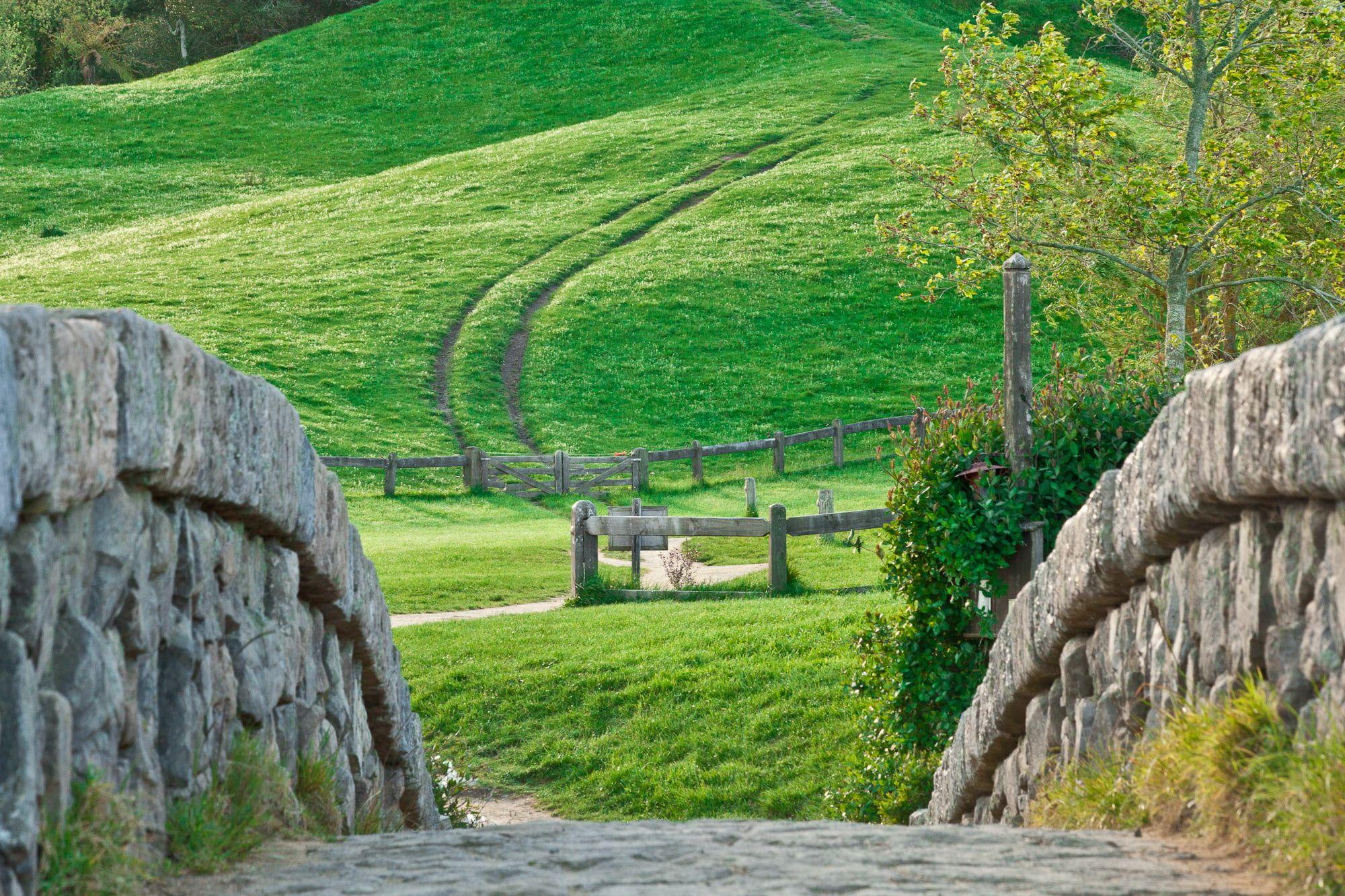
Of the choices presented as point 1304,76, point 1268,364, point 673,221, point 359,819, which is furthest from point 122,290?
point 1268,364

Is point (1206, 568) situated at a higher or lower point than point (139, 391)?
lower

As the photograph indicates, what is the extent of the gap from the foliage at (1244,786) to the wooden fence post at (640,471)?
794 inches

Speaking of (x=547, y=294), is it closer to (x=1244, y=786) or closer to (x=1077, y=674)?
(x=1077, y=674)

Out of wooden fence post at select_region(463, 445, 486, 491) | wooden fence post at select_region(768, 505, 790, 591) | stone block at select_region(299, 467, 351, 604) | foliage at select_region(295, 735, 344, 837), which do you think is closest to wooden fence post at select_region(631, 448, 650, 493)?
wooden fence post at select_region(463, 445, 486, 491)

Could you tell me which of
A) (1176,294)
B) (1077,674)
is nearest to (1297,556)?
(1077,674)

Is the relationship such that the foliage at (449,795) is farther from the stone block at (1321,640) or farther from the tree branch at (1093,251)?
the tree branch at (1093,251)

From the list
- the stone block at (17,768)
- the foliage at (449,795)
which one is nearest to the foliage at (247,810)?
the stone block at (17,768)

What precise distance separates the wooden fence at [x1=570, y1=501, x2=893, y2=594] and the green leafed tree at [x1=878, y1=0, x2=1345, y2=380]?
2.71 m

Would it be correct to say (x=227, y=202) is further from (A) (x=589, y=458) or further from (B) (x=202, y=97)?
(A) (x=589, y=458)

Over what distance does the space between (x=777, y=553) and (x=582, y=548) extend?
2.30 meters

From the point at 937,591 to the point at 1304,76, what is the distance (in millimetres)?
7530

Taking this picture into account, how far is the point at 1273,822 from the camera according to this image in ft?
9.90

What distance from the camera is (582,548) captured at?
1517cm

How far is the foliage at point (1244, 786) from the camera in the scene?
107 inches
